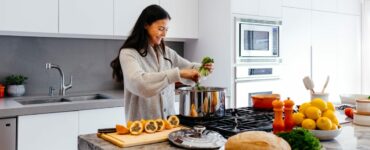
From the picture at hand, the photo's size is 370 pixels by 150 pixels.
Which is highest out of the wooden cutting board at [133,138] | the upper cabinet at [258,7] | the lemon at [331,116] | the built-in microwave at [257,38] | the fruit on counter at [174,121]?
the upper cabinet at [258,7]

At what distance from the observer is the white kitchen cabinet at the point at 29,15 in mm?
2424

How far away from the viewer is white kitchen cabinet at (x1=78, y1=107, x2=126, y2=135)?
2.46 meters

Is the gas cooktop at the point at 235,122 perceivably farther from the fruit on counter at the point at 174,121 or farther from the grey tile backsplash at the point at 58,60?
the grey tile backsplash at the point at 58,60

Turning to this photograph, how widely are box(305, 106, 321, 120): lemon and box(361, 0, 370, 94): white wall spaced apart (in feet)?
12.2

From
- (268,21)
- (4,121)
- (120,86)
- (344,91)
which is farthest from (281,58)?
(4,121)

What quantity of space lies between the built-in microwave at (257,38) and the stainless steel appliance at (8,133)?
197cm

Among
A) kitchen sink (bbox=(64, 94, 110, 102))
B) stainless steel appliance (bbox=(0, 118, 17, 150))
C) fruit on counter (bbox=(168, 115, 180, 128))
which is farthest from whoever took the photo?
kitchen sink (bbox=(64, 94, 110, 102))

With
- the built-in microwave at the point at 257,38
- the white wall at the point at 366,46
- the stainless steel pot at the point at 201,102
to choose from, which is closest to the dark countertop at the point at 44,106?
the stainless steel pot at the point at 201,102

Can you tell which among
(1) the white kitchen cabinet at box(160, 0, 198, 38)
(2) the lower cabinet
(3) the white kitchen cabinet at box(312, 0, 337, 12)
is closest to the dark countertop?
(2) the lower cabinet

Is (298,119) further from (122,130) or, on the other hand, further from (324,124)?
(122,130)

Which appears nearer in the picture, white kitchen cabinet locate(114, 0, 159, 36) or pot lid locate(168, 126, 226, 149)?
pot lid locate(168, 126, 226, 149)

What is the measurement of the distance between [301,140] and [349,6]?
154 inches

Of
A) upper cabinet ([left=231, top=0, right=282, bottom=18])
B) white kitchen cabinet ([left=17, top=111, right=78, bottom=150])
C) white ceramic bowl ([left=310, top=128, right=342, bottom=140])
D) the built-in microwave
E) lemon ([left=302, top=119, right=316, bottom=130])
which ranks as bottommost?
white kitchen cabinet ([left=17, top=111, right=78, bottom=150])

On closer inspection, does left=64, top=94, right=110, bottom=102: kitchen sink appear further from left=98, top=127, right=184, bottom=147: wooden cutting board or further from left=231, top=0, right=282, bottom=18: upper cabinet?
left=98, top=127, right=184, bottom=147: wooden cutting board
